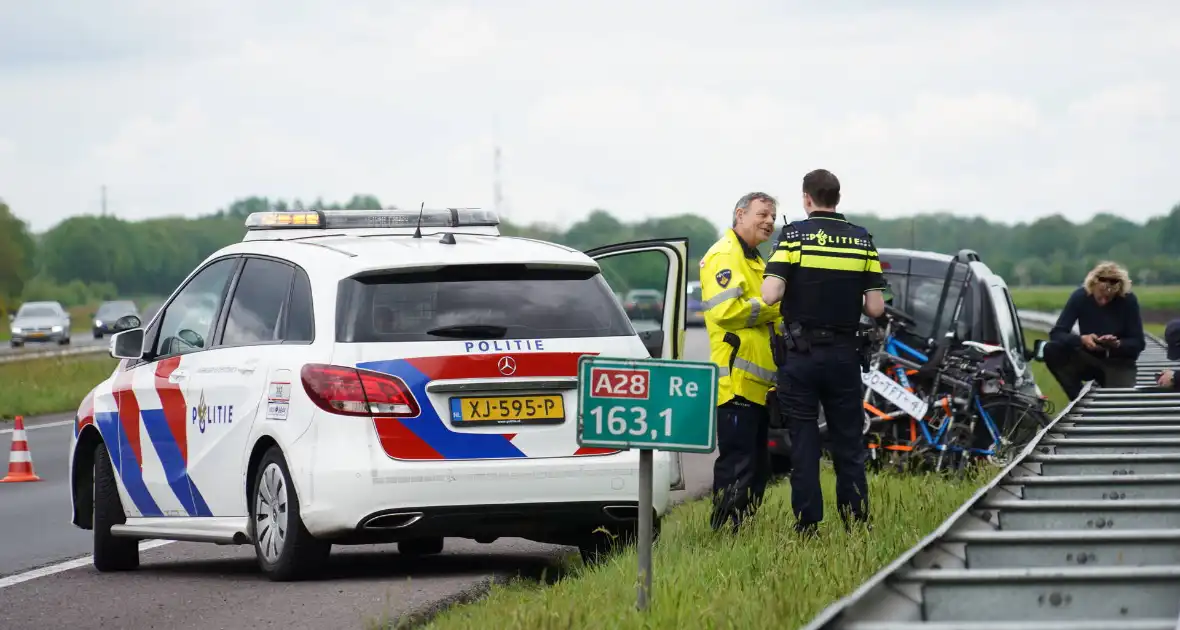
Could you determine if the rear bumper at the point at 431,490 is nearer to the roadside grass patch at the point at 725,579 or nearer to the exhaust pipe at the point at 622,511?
the exhaust pipe at the point at 622,511

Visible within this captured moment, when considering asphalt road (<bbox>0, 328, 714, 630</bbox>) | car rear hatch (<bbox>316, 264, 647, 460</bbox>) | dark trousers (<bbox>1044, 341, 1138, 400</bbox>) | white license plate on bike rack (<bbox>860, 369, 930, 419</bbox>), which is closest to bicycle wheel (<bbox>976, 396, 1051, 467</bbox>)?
white license plate on bike rack (<bbox>860, 369, 930, 419</bbox>)

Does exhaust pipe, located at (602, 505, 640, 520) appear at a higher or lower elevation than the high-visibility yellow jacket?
lower

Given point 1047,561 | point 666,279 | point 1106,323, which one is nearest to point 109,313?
point 1106,323

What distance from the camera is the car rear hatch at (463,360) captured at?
8086mm

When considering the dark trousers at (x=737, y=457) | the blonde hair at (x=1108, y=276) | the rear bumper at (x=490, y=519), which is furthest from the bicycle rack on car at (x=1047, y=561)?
the blonde hair at (x=1108, y=276)

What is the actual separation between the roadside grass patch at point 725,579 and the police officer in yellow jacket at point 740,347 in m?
0.22

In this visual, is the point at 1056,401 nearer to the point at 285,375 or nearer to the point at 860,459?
the point at 860,459

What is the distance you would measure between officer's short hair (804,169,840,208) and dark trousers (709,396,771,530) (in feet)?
3.43

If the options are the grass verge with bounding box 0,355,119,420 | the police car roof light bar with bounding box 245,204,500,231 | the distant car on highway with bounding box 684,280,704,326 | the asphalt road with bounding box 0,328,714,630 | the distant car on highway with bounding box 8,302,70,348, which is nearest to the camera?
the asphalt road with bounding box 0,328,714,630

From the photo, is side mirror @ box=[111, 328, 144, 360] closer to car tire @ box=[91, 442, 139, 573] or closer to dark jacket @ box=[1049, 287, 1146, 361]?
car tire @ box=[91, 442, 139, 573]

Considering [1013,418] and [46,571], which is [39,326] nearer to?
[1013,418]

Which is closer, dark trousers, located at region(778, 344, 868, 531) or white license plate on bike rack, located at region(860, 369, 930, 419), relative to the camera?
dark trousers, located at region(778, 344, 868, 531)

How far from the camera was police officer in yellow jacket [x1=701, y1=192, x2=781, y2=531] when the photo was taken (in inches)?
360

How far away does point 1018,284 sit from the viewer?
101500 millimetres
